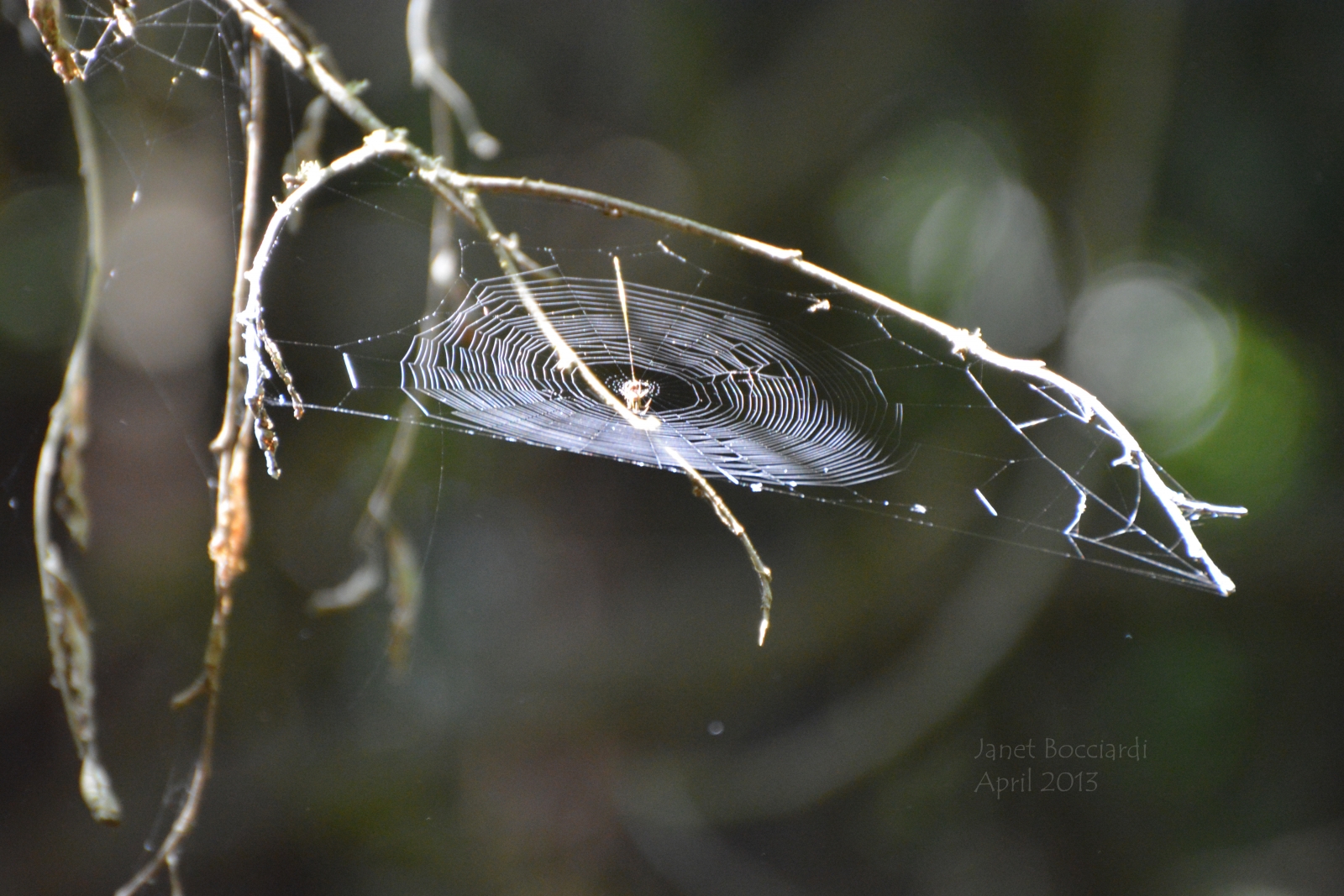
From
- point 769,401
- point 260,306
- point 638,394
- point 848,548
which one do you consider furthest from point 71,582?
point 848,548

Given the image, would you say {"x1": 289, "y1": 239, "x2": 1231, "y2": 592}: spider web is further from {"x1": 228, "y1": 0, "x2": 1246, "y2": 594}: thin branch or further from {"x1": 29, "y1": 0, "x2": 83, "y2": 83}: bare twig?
{"x1": 29, "y1": 0, "x2": 83, "y2": 83}: bare twig

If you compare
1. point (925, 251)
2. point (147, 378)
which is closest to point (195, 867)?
point (147, 378)

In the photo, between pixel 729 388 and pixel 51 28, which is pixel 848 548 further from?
Result: pixel 51 28

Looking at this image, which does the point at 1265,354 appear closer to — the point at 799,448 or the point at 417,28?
the point at 799,448

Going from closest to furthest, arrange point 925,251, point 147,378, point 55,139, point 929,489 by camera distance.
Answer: point 55,139, point 147,378, point 929,489, point 925,251

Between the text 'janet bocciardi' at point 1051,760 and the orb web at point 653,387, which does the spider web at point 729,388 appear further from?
the text 'janet bocciardi' at point 1051,760

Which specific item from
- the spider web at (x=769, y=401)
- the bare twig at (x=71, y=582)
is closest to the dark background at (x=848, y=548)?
the spider web at (x=769, y=401)
